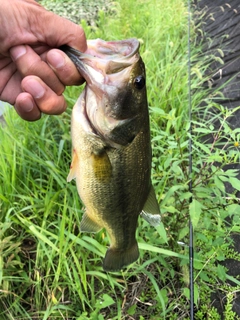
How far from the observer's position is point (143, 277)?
7.44 feet

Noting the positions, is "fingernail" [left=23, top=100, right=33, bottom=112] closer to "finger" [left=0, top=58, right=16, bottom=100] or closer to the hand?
the hand

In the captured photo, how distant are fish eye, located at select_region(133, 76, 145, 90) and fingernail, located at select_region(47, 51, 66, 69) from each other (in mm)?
289

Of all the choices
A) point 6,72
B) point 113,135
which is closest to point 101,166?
point 113,135

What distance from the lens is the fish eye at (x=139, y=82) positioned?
1.35 meters

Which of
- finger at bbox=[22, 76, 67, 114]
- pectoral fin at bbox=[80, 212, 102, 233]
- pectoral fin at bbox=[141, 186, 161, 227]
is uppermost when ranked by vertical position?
finger at bbox=[22, 76, 67, 114]

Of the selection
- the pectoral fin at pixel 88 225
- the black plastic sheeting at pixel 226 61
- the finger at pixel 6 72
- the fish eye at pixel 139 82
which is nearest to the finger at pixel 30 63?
the finger at pixel 6 72

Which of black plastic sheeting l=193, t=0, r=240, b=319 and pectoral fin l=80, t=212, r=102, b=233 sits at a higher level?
pectoral fin l=80, t=212, r=102, b=233

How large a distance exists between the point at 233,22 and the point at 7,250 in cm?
459

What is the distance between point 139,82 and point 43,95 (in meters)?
0.40

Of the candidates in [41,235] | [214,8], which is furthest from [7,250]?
[214,8]

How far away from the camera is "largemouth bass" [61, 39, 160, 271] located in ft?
4.38

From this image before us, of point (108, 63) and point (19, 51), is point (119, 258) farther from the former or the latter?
point (19, 51)

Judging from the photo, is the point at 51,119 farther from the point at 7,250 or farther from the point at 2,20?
the point at 2,20

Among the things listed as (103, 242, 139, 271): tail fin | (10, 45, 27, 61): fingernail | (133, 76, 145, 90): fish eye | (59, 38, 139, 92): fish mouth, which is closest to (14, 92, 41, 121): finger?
(10, 45, 27, 61): fingernail
